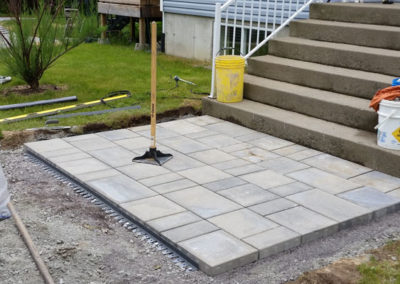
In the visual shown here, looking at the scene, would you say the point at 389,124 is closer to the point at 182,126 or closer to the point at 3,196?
the point at 182,126

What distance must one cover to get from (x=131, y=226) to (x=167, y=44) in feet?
26.7

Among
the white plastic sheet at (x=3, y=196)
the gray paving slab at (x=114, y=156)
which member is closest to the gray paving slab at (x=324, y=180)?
the gray paving slab at (x=114, y=156)

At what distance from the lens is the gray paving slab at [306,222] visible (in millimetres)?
3916

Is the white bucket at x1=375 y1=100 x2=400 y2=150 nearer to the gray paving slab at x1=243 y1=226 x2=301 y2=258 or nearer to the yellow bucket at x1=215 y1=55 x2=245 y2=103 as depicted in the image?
the gray paving slab at x1=243 y1=226 x2=301 y2=258

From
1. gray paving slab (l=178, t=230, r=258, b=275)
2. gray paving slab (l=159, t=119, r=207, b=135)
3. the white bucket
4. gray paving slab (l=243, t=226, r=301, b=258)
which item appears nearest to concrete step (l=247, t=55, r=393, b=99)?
the white bucket

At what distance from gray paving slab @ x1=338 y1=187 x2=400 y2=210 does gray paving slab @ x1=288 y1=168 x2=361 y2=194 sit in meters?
0.09

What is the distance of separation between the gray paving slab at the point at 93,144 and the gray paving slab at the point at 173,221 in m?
1.92

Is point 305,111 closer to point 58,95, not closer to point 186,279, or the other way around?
point 186,279

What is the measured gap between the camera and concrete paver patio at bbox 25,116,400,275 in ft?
12.6

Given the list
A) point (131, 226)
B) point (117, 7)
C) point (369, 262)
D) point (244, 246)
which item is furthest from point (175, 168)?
point (117, 7)

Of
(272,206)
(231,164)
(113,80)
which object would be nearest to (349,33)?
(231,164)

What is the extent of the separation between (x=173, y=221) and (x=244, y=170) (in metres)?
1.29

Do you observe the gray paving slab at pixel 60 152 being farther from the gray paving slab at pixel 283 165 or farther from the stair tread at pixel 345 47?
the stair tread at pixel 345 47

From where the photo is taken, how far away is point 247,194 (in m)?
4.57
